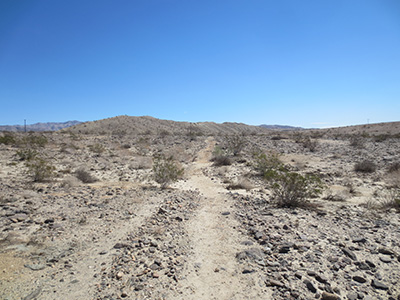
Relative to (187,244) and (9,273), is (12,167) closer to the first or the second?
(9,273)

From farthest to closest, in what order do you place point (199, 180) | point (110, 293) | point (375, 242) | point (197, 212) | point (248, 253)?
1. point (199, 180)
2. point (197, 212)
3. point (375, 242)
4. point (248, 253)
5. point (110, 293)

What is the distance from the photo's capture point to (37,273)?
406 cm

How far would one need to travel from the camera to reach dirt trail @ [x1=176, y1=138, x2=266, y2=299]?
3.70 meters

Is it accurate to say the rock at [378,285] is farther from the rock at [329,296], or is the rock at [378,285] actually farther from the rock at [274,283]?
the rock at [274,283]

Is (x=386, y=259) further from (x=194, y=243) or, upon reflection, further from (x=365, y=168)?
(x=365, y=168)

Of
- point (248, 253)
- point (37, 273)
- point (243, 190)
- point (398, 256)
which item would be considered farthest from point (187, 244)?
point (243, 190)

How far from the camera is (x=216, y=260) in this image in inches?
181

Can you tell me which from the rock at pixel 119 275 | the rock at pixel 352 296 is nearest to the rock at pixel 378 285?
the rock at pixel 352 296

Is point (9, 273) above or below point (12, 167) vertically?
below

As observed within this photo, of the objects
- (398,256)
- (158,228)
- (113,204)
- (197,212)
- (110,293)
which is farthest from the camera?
(113,204)

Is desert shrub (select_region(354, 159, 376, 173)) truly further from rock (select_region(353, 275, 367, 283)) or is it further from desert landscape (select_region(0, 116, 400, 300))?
rock (select_region(353, 275, 367, 283))

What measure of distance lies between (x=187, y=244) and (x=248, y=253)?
142 cm

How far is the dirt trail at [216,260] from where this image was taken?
3695 millimetres

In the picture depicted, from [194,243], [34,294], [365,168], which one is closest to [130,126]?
[365,168]
